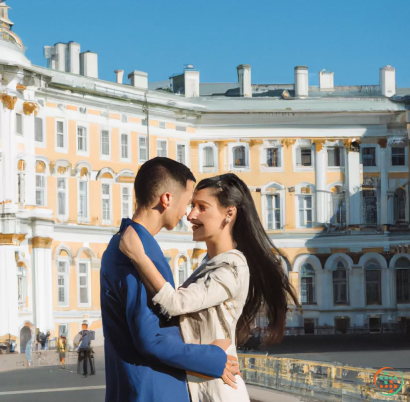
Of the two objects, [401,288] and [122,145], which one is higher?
[122,145]

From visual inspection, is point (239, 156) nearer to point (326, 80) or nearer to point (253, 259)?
point (326, 80)

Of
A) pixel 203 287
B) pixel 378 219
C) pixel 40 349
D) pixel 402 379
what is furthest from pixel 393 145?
pixel 203 287

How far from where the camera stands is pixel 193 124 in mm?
41375

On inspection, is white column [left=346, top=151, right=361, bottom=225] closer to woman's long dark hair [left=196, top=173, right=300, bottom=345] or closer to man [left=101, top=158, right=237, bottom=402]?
woman's long dark hair [left=196, top=173, right=300, bottom=345]

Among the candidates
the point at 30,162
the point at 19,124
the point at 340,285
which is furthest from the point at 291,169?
the point at 19,124

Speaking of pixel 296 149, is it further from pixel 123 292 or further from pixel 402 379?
pixel 123 292

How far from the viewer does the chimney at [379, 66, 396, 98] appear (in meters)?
45.6

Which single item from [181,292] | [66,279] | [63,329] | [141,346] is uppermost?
[181,292]

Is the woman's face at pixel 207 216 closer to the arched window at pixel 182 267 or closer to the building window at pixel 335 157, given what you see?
the arched window at pixel 182 267

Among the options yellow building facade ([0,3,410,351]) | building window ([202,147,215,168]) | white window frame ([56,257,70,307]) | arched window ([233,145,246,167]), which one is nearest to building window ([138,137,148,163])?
yellow building facade ([0,3,410,351])

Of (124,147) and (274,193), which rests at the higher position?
(124,147)

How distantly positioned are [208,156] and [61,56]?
26.9ft

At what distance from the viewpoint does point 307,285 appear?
40.9 metres

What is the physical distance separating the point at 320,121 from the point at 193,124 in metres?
5.75
